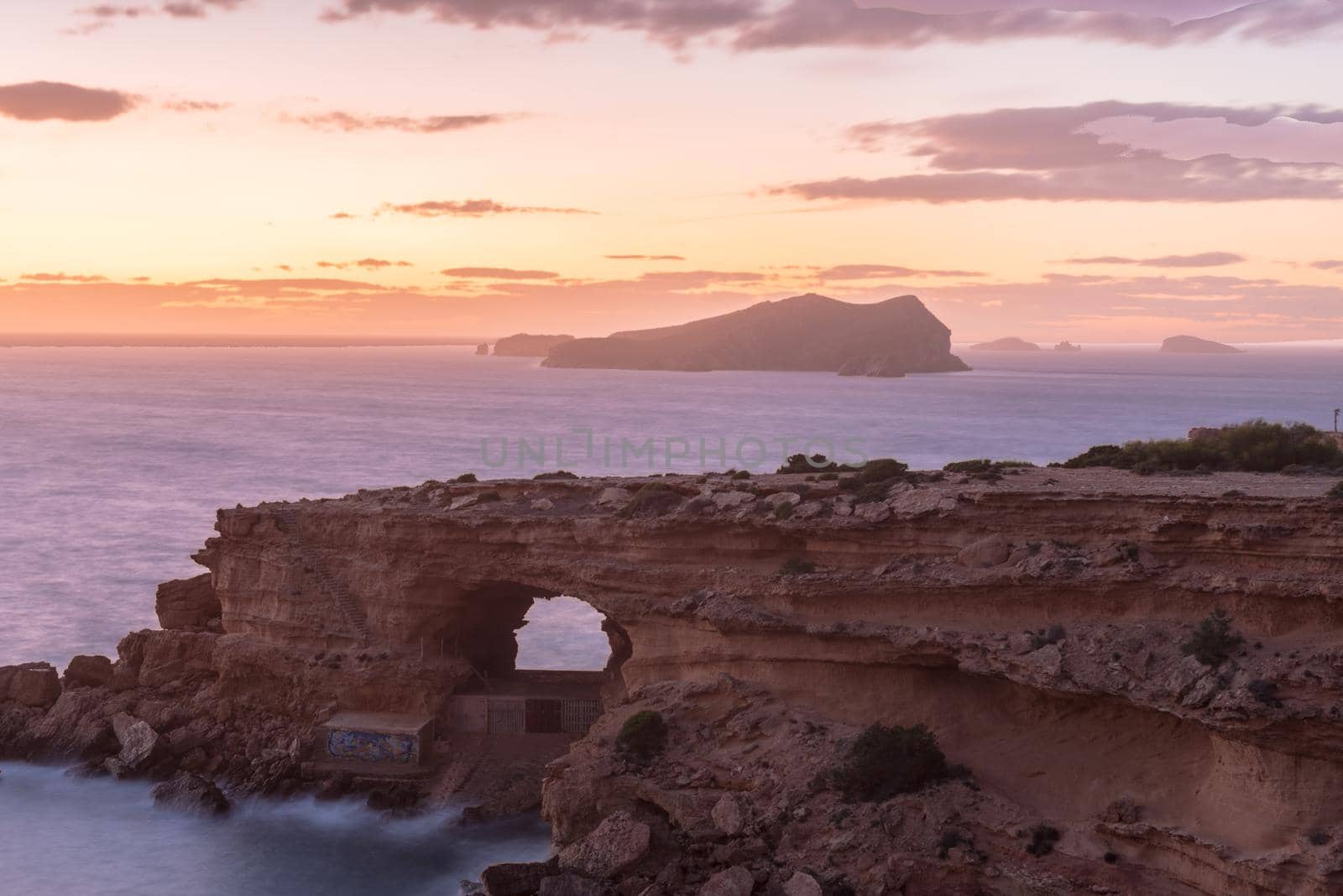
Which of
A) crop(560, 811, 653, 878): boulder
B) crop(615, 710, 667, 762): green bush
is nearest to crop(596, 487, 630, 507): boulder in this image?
crop(615, 710, 667, 762): green bush

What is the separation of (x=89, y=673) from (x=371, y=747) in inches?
468

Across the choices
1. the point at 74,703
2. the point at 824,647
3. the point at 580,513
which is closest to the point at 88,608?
the point at 74,703

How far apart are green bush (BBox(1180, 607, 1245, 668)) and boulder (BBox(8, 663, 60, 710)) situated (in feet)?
123

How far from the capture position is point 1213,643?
2641 centimetres

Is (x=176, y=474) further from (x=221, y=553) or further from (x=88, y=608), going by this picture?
(x=221, y=553)

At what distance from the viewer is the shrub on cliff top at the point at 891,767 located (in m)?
28.8

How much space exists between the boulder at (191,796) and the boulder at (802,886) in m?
19.4

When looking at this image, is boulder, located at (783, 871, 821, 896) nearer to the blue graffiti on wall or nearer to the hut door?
the hut door

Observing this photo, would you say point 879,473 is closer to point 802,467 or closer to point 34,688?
point 802,467

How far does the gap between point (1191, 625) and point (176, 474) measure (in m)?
110

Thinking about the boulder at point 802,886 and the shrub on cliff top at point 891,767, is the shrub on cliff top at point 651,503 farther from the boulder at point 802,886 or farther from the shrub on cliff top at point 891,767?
the boulder at point 802,886

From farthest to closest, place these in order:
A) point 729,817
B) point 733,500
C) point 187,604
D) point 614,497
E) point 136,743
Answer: point 187,604
point 136,743
point 614,497
point 733,500
point 729,817

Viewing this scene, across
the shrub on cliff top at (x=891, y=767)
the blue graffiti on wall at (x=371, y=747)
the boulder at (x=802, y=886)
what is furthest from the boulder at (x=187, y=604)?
the boulder at (x=802, y=886)

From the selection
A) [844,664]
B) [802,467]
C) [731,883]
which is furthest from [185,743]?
[802,467]
